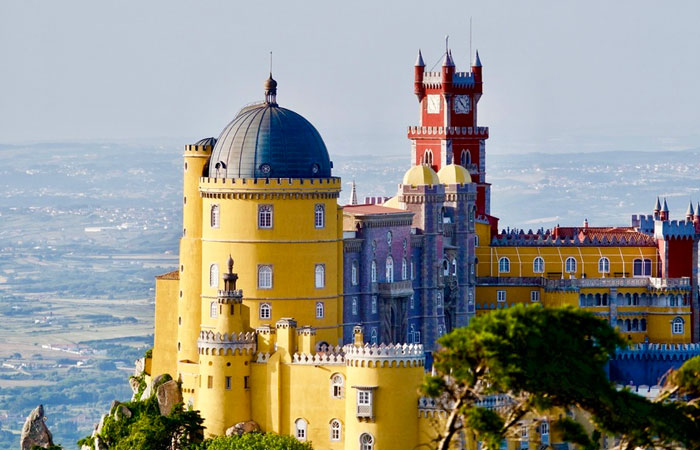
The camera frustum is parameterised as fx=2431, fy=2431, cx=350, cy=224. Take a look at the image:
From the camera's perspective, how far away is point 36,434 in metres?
132

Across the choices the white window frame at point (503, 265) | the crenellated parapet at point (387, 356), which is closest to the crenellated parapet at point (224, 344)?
the crenellated parapet at point (387, 356)

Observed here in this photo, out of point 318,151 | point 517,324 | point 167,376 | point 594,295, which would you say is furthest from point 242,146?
point 517,324

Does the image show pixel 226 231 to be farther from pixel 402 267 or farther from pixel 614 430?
pixel 614 430

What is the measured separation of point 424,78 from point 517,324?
2995 inches

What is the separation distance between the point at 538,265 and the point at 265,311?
27510mm

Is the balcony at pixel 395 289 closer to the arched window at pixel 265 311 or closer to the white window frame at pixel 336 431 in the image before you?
the arched window at pixel 265 311

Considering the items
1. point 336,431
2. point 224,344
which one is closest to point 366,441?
point 336,431

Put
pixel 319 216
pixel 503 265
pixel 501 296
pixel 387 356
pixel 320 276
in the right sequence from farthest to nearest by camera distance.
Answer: pixel 503 265
pixel 501 296
pixel 320 276
pixel 319 216
pixel 387 356

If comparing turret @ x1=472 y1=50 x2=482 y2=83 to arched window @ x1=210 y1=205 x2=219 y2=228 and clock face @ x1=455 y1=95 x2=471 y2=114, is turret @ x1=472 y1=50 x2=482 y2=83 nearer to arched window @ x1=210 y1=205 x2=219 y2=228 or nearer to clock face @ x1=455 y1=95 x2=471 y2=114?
clock face @ x1=455 y1=95 x2=471 y2=114

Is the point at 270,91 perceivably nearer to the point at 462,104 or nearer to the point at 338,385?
the point at 338,385

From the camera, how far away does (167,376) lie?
12500 centimetres

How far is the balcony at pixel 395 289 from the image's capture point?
12794cm

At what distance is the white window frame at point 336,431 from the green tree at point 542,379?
109 feet

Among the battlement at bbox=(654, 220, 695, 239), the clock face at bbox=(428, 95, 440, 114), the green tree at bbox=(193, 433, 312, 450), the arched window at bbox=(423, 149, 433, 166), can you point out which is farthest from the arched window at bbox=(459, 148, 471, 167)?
the green tree at bbox=(193, 433, 312, 450)
